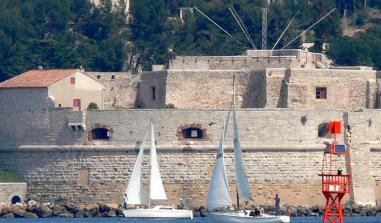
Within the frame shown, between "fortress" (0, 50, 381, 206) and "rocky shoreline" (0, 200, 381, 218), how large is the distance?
3.20ft

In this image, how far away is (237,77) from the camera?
67875 millimetres

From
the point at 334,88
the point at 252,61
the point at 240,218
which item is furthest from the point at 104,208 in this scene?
the point at 334,88

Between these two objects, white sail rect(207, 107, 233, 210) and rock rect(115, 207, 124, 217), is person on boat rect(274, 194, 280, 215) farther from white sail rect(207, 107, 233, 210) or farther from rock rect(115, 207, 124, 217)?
rock rect(115, 207, 124, 217)

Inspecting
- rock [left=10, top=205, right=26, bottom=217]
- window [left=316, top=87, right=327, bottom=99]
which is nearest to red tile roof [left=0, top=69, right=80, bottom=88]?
rock [left=10, top=205, right=26, bottom=217]

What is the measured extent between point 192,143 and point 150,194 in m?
3.06

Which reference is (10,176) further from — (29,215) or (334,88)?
(334,88)

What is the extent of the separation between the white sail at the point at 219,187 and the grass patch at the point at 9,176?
28.6 ft

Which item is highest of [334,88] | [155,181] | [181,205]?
[334,88]

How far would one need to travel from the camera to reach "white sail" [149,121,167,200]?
6206 cm

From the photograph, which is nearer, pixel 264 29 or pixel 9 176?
pixel 9 176

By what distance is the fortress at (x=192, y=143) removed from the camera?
211 ft

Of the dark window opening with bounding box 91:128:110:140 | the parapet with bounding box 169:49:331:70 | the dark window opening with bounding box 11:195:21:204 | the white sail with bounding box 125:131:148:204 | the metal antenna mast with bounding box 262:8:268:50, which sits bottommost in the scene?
the dark window opening with bounding box 11:195:21:204

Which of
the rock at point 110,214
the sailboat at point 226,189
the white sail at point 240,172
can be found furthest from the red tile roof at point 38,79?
the white sail at point 240,172

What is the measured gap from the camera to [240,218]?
56.0 meters
